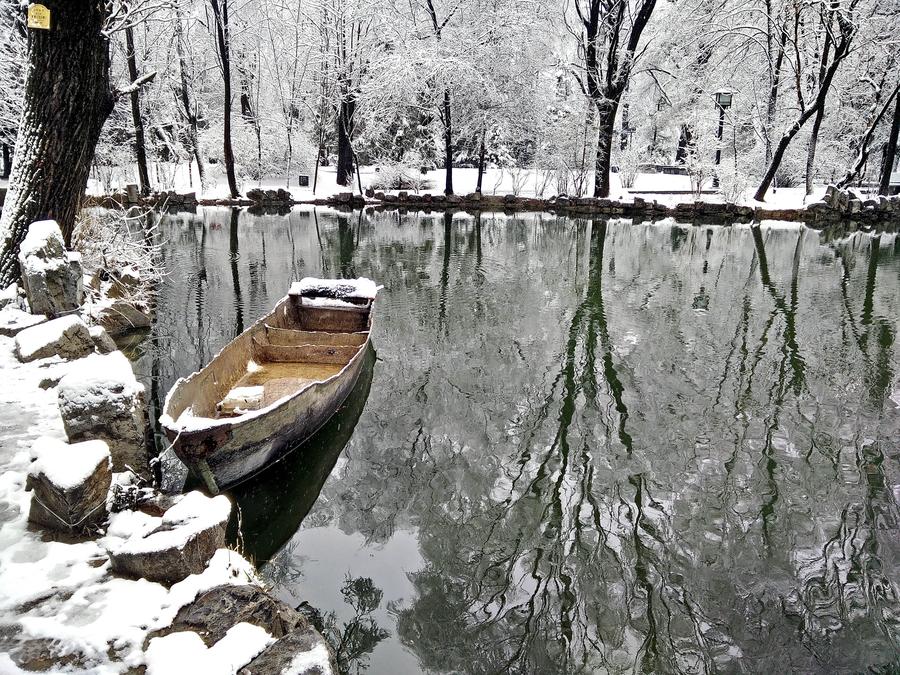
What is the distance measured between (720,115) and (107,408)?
34046 mm

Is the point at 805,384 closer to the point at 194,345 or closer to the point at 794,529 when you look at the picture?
the point at 794,529

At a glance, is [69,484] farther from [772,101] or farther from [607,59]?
[772,101]

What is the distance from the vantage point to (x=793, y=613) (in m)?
4.14

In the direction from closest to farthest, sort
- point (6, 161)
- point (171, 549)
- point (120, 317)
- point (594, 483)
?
1. point (171, 549)
2. point (594, 483)
3. point (120, 317)
4. point (6, 161)

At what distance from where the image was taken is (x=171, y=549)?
10.7 feet

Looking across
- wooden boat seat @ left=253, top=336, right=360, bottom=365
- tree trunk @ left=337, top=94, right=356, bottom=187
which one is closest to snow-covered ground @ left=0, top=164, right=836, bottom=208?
tree trunk @ left=337, top=94, right=356, bottom=187

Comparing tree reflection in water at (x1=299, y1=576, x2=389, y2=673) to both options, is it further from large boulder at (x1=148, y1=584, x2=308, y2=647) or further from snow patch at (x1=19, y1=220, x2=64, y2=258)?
snow patch at (x1=19, y1=220, x2=64, y2=258)

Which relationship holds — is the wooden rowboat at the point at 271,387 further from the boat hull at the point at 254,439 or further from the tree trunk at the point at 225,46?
the tree trunk at the point at 225,46

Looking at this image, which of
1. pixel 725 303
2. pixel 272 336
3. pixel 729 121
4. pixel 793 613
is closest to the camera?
pixel 793 613

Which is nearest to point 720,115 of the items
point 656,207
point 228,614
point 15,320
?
point 656,207

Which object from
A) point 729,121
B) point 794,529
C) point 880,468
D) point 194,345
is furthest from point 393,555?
point 729,121

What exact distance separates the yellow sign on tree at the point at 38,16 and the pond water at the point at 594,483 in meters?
4.02

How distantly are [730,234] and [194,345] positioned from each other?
58.4 feet

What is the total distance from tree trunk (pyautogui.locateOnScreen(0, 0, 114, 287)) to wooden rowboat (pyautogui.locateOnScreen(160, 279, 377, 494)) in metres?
2.78
